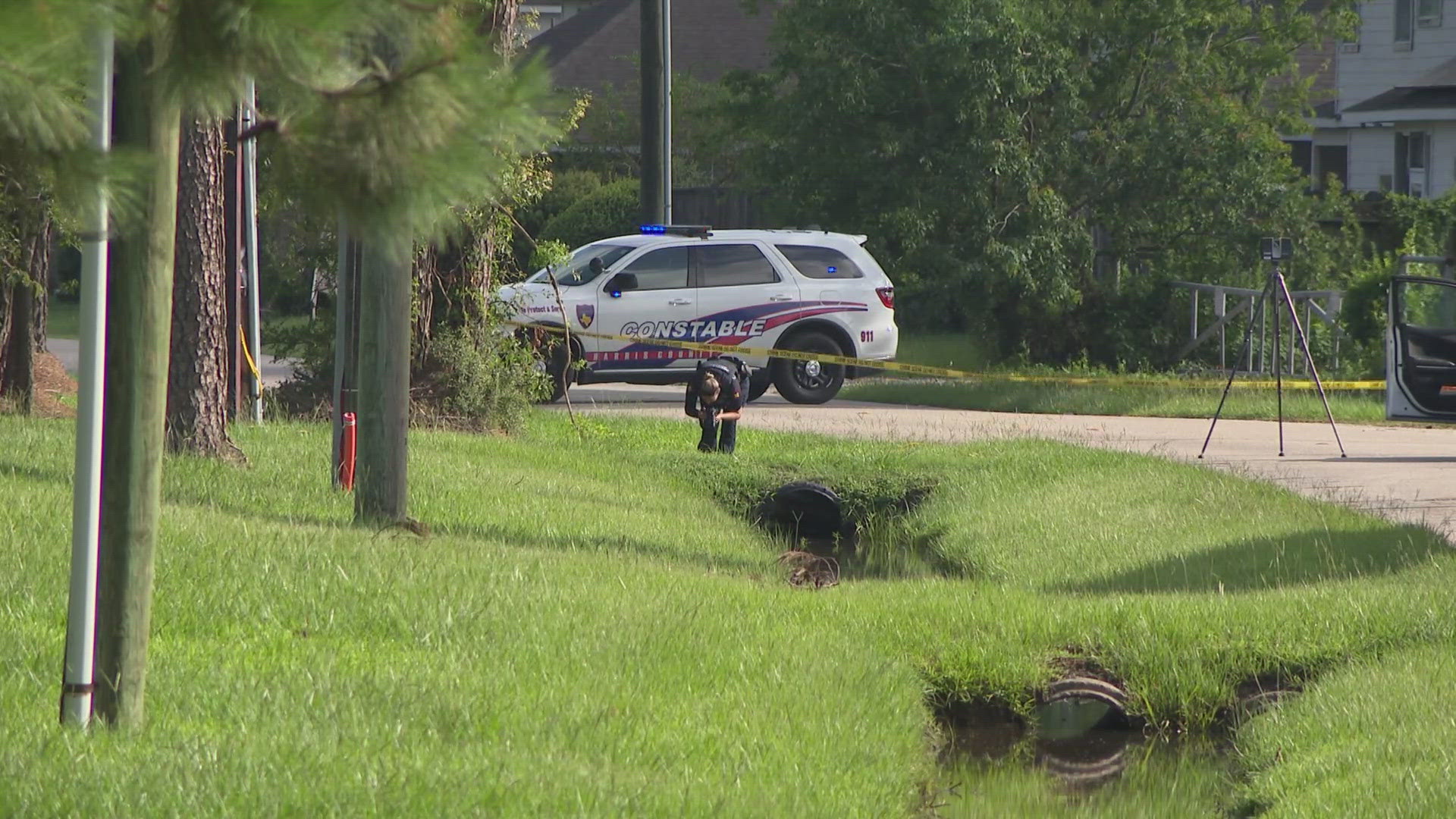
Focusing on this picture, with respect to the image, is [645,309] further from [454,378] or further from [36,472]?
[36,472]

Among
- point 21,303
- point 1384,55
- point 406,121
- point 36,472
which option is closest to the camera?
point 406,121

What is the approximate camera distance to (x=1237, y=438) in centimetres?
1723

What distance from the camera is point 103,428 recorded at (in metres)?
5.17

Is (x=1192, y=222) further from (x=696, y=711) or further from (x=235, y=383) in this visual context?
(x=696, y=711)

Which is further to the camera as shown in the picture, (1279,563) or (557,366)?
(557,366)

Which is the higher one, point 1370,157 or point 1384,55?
point 1384,55

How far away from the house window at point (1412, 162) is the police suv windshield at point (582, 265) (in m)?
17.9

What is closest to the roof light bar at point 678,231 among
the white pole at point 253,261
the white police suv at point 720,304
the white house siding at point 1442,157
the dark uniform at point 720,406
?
the white police suv at point 720,304

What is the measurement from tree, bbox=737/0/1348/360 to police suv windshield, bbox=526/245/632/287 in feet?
13.6

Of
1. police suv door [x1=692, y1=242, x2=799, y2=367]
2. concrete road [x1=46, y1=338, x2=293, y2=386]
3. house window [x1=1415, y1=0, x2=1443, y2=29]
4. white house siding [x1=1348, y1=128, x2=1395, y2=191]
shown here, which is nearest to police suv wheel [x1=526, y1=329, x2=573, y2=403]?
police suv door [x1=692, y1=242, x2=799, y2=367]

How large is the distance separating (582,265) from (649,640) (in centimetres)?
1362

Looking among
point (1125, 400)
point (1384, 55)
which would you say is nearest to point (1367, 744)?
point (1125, 400)

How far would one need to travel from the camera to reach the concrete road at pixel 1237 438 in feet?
43.4

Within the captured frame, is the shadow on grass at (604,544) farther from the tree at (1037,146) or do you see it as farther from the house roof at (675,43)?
the house roof at (675,43)
